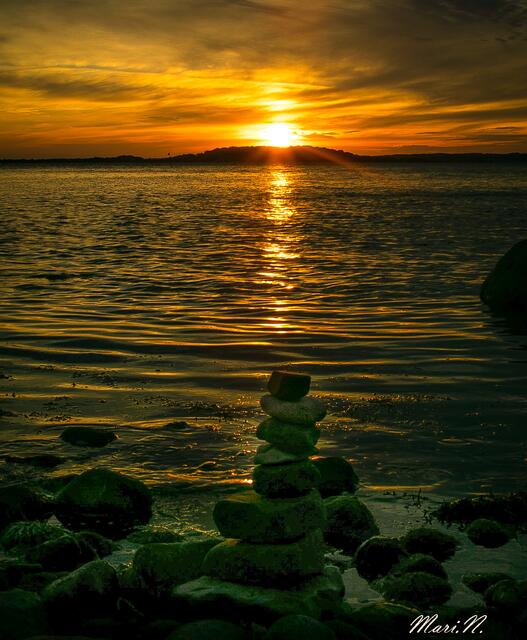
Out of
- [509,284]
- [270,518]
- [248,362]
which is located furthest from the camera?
[509,284]

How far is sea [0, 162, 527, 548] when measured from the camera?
9.40 metres

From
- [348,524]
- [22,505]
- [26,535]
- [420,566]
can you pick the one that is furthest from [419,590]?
[22,505]

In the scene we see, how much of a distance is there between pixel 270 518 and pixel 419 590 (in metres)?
1.24

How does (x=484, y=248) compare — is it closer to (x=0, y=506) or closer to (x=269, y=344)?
(x=269, y=344)

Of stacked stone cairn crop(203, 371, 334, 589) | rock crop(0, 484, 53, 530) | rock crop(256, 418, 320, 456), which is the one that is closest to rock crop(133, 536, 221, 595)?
stacked stone cairn crop(203, 371, 334, 589)

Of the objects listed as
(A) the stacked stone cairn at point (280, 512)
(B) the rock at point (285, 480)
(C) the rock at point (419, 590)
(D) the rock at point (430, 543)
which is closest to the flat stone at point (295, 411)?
(A) the stacked stone cairn at point (280, 512)

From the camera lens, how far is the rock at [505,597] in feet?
19.7

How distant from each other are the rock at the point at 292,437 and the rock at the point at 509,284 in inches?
525

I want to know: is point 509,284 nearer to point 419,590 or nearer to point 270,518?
point 419,590

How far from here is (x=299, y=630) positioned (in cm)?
505

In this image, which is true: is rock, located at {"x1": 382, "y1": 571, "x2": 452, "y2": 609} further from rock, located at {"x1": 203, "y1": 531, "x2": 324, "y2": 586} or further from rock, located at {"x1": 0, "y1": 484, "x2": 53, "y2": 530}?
rock, located at {"x1": 0, "y1": 484, "x2": 53, "y2": 530}

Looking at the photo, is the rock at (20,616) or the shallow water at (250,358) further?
the shallow water at (250,358)

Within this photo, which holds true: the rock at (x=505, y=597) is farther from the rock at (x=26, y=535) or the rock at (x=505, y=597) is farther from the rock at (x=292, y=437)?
the rock at (x=26, y=535)

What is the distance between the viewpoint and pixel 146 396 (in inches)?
475
